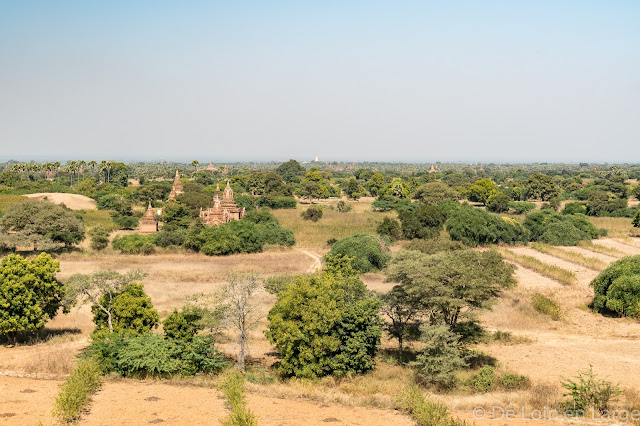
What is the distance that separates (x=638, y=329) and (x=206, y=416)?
21288mm

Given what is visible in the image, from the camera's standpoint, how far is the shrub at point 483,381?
55.1 feet

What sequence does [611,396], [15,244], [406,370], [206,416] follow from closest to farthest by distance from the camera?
[206,416]
[611,396]
[406,370]
[15,244]

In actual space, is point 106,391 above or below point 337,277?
below

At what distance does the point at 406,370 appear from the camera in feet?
60.9

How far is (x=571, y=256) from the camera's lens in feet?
142

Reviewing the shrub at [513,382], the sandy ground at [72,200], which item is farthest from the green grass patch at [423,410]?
the sandy ground at [72,200]

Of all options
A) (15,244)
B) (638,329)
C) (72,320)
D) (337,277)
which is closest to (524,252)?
(638,329)

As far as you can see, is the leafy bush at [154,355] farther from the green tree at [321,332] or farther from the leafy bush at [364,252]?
the leafy bush at [364,252]

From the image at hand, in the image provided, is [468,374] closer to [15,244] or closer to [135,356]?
[135,356]

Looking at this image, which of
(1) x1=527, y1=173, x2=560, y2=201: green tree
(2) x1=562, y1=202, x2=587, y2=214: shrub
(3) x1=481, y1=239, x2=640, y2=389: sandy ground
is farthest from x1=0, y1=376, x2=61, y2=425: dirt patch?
(1) x1=527, y1=173, x2=560, y2=201: green tree

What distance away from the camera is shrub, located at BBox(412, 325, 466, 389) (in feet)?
55.5

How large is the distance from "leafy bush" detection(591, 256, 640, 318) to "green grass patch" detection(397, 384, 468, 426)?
16484 millimetres

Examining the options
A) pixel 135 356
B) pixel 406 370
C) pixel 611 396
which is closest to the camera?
pixel 611 396

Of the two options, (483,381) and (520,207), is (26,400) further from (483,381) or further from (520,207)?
(520,207)
